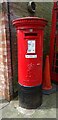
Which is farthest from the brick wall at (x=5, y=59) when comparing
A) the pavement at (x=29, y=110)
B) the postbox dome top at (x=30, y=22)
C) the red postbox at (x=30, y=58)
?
the postbox dome top at (x=30, y=22)

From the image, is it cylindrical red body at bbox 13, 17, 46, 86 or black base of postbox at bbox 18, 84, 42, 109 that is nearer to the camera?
cylindrical red body at bbox 13, 17, 46, 86

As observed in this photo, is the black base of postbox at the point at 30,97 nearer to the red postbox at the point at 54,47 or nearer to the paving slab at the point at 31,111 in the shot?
the paving slab at the point at 31,111

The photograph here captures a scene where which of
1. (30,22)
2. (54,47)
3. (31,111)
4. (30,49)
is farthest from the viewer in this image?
(54,47)

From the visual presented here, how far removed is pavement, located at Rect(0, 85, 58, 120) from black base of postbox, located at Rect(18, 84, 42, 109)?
9cm

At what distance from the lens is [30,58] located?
2.87 m

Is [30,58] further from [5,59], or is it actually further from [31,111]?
[31,111]

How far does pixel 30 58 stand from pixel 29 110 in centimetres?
108

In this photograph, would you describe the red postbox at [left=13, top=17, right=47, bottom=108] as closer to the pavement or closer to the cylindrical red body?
the cylindrical red body

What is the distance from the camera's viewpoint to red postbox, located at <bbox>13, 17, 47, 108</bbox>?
8.98ft

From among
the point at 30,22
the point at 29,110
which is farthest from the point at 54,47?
the point at 29,110

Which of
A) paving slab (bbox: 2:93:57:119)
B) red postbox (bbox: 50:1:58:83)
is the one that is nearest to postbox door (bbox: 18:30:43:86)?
paving slab (bbox: 2:93:57:119)

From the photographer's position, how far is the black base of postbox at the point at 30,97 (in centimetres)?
302

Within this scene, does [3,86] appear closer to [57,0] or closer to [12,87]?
[12,87]

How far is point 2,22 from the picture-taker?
312 cm
